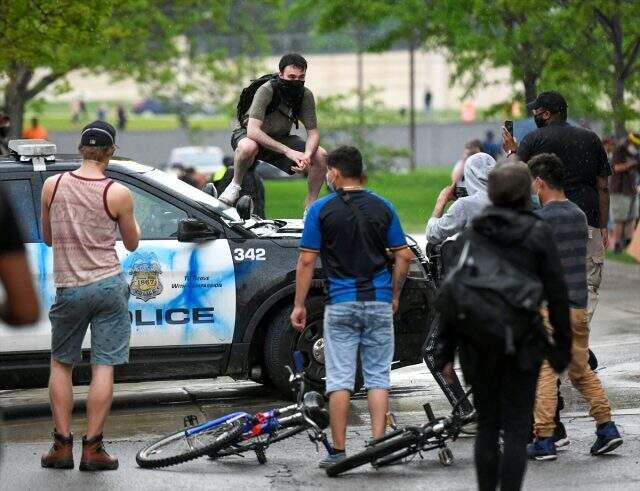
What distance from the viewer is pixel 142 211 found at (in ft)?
33.1

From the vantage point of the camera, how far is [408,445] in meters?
8.05

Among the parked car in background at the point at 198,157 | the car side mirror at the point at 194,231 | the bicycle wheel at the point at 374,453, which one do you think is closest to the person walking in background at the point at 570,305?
the bicycle wheel at the point at 374,453

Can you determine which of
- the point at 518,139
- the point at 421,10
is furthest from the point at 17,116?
the point at 518,139

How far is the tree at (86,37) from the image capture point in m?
18.2

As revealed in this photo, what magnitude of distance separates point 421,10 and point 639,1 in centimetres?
474

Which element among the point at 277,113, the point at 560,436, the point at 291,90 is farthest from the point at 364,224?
the point at 277,113

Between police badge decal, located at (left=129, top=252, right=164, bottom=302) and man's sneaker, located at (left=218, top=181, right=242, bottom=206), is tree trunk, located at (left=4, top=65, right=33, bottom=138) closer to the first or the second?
man's sneaker, located at (left=218, top=181, right=242, bottom=206)

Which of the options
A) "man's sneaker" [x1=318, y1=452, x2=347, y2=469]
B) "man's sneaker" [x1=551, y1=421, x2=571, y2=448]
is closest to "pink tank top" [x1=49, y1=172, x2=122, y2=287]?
"man's sneaker" [x1=318, y1=452, x2=347, y2=469]

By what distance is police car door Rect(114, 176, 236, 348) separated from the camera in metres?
9.89

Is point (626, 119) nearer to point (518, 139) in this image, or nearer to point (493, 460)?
point (518, 139)

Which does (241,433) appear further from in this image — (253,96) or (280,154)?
(253,96)

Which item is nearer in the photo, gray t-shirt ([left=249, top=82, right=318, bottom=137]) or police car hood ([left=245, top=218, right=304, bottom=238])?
police car hood ([left=245, top=218, right=304, bottom=238])

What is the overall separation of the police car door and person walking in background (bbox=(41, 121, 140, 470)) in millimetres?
1548

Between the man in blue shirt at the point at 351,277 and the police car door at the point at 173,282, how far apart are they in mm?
1907
